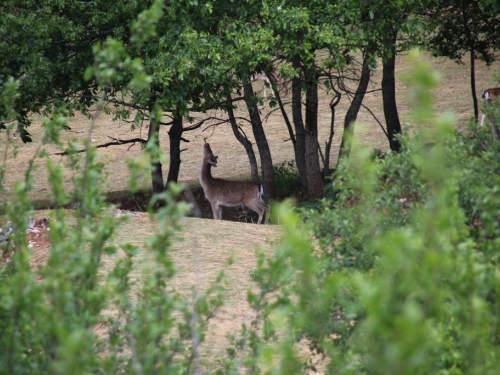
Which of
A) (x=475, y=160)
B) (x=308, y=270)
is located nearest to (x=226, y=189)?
(x=475, y=160)

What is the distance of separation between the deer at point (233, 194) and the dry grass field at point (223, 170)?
1.96m

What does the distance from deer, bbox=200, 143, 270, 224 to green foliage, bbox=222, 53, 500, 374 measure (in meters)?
8.39

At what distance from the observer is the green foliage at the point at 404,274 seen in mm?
2330

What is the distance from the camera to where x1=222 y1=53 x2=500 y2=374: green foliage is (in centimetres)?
233

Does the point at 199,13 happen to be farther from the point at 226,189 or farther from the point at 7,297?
the point at 7,297

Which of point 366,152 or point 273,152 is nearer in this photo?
point 366,152

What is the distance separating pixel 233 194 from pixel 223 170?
19.7 ft

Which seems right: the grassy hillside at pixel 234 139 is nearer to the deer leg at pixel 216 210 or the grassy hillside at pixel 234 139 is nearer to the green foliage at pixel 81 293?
the deer leg at pixel 216 210

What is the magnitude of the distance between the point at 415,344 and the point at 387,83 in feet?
46.5

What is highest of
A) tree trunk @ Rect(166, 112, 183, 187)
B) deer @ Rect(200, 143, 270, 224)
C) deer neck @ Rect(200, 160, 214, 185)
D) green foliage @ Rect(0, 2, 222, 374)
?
tree trunk @ Rect(166, 112, 183, 187)

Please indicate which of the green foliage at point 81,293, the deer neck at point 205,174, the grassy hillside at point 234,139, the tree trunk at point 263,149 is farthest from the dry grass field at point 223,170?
the tree trunk at point 263,149

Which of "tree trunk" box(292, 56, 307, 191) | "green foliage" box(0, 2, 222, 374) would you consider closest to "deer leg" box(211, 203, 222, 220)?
"tree trunk" box(292, 56, 307, 191)

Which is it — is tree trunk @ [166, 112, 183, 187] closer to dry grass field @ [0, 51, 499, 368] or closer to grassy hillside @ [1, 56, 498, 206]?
dry grass field @ [0, 51, 499, 368]

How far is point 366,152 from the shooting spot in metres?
2.83
